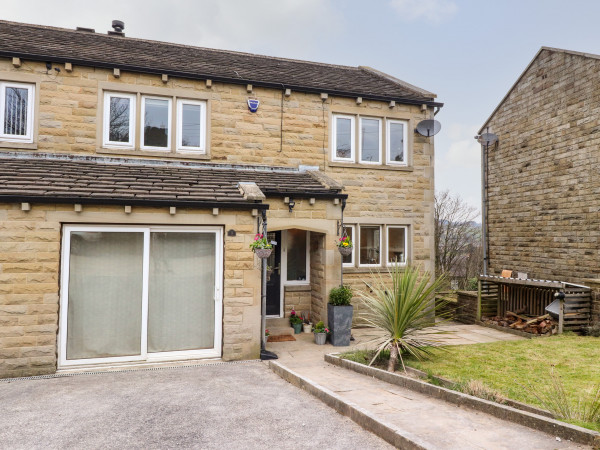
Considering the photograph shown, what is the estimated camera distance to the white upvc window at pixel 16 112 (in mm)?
8875

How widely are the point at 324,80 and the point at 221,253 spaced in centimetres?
685

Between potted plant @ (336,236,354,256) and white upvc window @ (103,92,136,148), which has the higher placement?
white upvc window @ (103,92,136,148)

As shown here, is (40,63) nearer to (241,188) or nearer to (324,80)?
(241,188)

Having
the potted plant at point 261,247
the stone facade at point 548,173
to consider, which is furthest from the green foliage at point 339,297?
the stone facade at point 548,173

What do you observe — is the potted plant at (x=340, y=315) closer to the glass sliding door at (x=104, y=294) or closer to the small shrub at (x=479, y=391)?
the small shrub at (x=479, y=391)

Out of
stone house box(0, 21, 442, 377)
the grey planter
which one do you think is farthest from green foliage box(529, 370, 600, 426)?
stone house box(0, 21, 442, 377)

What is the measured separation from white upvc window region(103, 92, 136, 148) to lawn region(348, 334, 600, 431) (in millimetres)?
7480

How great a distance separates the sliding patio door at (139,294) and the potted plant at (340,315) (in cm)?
263

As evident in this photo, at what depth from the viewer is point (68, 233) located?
22.5 ft

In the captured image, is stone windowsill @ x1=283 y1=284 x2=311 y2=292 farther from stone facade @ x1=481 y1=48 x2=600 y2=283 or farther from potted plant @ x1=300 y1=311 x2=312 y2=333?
stone facade @ x1=481 y1=48 x2=600 y2=283

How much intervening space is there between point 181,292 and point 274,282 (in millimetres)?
3315

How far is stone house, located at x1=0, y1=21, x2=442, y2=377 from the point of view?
675cm

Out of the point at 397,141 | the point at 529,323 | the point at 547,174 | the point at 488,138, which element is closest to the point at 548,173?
the point at 547,174

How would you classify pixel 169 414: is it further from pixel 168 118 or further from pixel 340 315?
pixel 168 118
